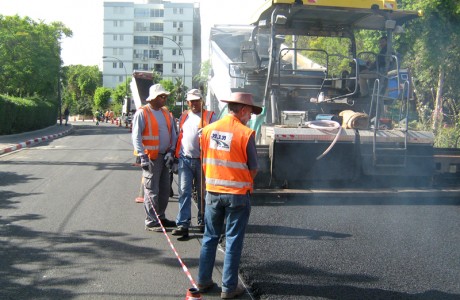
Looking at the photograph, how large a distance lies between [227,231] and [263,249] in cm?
139

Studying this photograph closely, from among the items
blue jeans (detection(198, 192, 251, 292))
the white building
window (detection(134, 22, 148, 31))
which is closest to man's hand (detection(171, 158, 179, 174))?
blue jeans (detection(198, 192, 251, 292))

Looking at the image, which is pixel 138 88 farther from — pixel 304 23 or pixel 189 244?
pixel 189 244

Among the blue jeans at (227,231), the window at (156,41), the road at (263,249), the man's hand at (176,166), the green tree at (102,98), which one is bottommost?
the road at (263,249)

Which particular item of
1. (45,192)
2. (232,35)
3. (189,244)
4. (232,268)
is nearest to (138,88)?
(232,35)

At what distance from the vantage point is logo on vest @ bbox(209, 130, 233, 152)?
13.7ft

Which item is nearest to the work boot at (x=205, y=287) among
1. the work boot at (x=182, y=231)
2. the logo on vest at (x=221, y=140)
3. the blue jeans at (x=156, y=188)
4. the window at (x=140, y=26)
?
the logo on vest at (x=221, y=140)

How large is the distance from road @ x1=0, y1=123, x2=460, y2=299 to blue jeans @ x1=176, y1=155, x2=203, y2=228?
28 centimetres

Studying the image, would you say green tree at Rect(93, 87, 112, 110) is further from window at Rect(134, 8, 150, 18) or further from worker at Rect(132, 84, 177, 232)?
Result: worker at Rect(132, 84, 177, 232)

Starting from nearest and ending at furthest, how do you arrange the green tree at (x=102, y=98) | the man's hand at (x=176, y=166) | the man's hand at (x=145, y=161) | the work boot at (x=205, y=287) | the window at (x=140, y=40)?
1. the work boot at (x=205, y=287)
2. the man's hand at (x=145, y=161)
3. the man's hand at (x=176, y=166)
4. the green tree at (x=102, y=98)
5. the window at (x=140, y=40)

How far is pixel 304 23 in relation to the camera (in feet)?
27.7

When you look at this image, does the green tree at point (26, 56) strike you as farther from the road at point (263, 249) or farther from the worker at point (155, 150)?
the worker at point (155, 150)

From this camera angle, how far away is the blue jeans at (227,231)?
13.6ft

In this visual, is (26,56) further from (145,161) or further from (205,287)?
(205,287)

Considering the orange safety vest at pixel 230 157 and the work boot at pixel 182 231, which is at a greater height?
the orange safety vest at pixel 230 157
